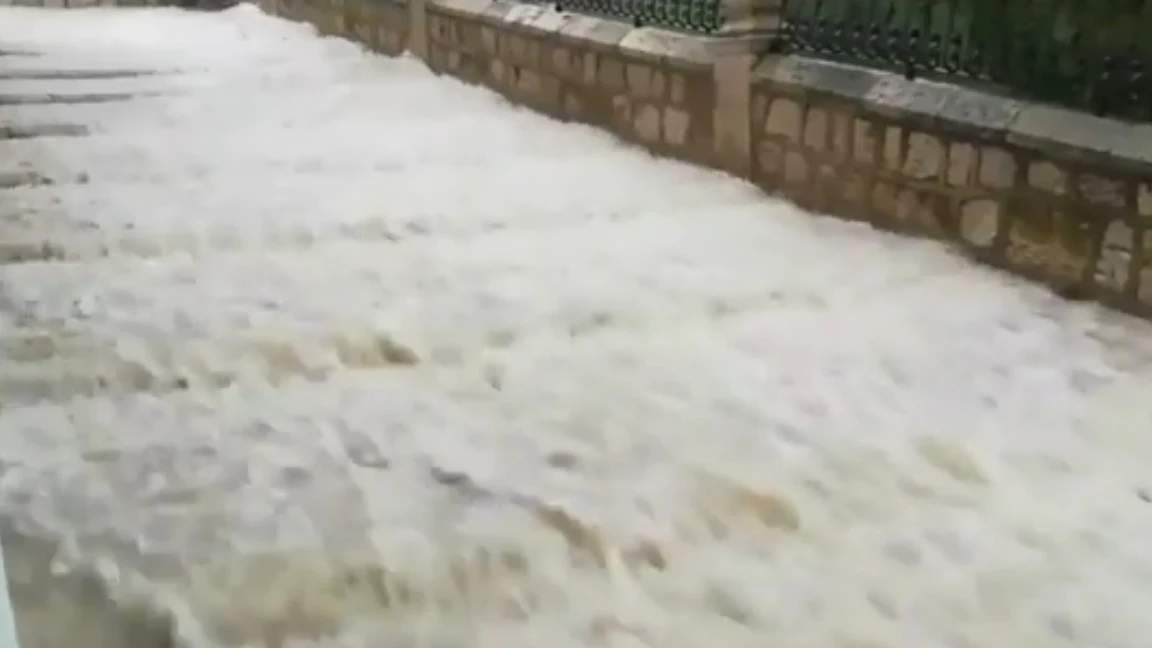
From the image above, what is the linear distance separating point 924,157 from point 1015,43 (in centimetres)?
43

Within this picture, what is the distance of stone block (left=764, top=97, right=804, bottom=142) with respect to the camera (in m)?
4.51

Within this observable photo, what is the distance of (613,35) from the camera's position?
5.56m

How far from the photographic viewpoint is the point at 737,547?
2195 mm

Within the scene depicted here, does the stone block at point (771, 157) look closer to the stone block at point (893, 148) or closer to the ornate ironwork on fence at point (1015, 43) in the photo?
the ornate ironwork on fence at point (1015, 43)

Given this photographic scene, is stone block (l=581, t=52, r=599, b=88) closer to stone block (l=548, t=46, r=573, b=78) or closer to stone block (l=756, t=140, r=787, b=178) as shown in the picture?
stone block (l=548, t=46, r=573, b=78)

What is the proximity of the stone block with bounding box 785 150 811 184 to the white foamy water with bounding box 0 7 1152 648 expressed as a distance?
4.9 inches

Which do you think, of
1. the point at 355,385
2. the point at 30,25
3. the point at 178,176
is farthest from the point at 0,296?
the point at 30,25

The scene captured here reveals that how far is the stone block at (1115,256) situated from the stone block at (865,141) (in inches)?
36.4

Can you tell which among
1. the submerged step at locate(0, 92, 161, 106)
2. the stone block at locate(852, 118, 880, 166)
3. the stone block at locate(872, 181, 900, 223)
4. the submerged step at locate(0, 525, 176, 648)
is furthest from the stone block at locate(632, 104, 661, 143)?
the submerged step at locate(0, 525, 176, 648)

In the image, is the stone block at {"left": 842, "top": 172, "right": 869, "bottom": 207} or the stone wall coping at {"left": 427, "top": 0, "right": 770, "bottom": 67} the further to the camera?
the stone wall coping at {"left": 427, "top": 0, "right": 770, "bottom": 67}

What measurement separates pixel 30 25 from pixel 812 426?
921 cm

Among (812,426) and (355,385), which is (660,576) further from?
(355,385)

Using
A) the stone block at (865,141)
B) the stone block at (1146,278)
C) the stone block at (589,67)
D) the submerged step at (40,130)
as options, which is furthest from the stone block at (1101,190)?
the submerged step at (40,130)

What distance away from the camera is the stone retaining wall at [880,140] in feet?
11.1
